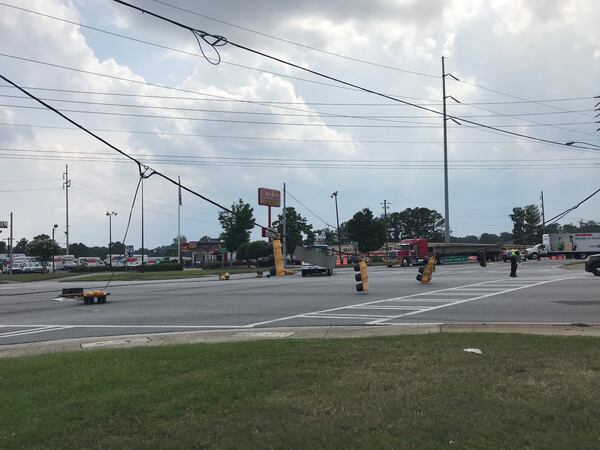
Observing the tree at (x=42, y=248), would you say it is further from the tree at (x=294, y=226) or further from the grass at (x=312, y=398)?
the grass at (x=312, y=398)

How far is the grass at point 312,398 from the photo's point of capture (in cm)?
472

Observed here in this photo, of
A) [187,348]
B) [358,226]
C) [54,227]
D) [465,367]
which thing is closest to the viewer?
[465,367]

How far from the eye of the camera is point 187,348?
9195 mm

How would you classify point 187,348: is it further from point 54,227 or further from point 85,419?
point 54,227

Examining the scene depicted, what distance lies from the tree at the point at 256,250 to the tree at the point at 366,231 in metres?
17.2

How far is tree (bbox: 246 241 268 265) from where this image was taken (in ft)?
261

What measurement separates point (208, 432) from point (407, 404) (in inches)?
78.3

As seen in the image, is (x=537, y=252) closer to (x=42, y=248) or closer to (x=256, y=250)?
(x=256, y=250)

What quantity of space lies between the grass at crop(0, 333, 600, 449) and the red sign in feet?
228

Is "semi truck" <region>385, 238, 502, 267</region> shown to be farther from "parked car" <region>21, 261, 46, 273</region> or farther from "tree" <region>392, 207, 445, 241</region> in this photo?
"tree" <region>392, 207, 445, 241</region>

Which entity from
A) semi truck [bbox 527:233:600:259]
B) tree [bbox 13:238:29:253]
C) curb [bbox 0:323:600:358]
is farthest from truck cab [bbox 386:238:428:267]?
tree [bbox 13:238:29:253]

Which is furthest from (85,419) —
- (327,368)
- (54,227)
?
(54,227)

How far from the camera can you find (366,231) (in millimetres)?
89500

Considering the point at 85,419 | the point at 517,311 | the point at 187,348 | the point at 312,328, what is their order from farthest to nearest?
the point at 517,311, the point at 312,328, the point at 187,348, the point at 85,419
